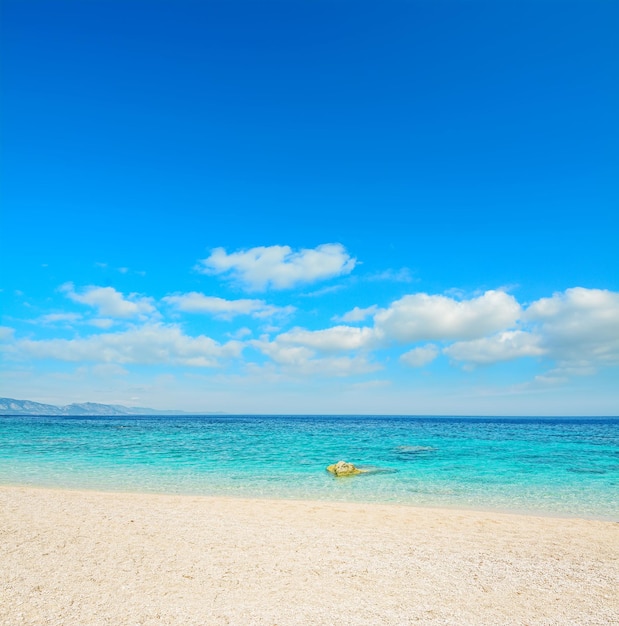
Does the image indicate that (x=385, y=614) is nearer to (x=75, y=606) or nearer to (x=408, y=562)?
(x=408, y=562)

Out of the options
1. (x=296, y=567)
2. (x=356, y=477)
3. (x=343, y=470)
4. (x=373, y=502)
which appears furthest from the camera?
(x=343, y=470)

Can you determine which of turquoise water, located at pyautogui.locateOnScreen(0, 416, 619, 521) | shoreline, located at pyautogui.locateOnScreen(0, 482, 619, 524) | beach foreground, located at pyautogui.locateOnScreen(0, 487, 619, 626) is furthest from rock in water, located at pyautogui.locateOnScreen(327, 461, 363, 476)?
beach foreground, located at pyautogui.locateOnScreen(0, 487, 619, 626)

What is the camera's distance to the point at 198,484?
749 inches

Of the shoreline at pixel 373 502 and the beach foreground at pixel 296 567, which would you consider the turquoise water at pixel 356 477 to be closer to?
the shoreline at pixel 373 502

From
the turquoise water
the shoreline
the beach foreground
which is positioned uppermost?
the beach foreground

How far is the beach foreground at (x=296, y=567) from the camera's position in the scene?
641 cm

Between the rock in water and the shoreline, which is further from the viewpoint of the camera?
the rock in water

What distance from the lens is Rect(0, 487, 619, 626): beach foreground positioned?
6406mm

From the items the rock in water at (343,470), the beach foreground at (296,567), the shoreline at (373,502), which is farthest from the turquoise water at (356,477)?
the beach foreground at (296,567)

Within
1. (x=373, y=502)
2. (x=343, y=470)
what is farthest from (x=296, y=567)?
(x=343, y=470)

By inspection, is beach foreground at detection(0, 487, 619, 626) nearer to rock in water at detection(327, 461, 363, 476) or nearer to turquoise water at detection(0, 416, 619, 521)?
turquoise water at detection(0, 416, 619, 521)

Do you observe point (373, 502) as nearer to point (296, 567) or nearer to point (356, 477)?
point (356, 477)

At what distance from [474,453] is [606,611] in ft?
92.6

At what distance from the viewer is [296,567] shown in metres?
8.34
